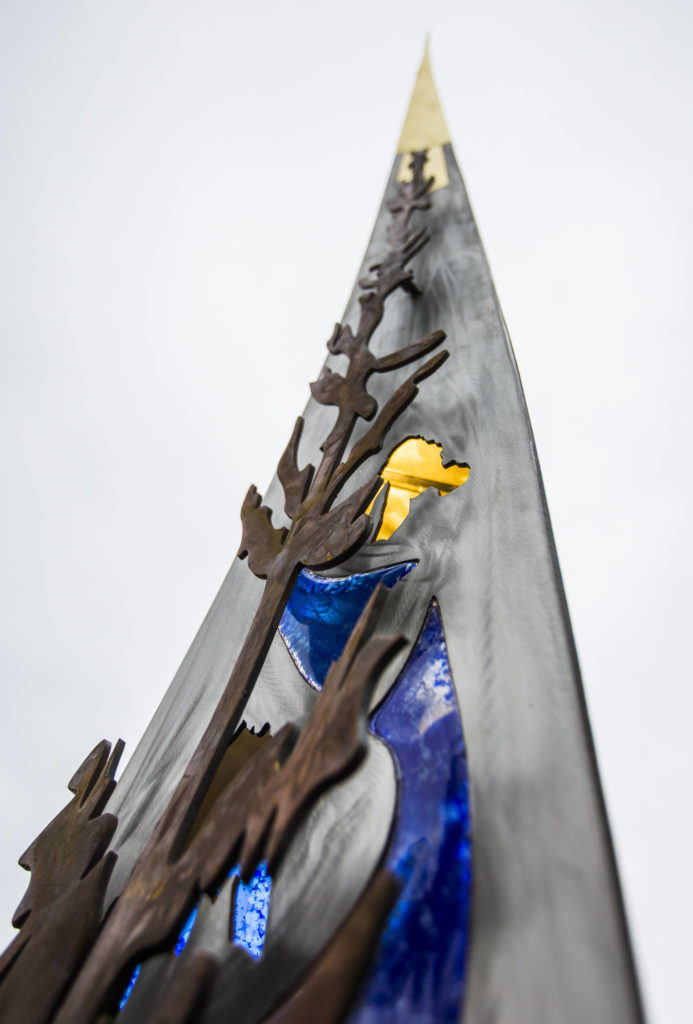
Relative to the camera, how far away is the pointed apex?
4.45 ft

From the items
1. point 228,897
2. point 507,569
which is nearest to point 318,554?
point 507,569

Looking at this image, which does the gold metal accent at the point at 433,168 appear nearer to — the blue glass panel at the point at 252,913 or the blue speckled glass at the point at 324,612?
the blue speckled glass at the point at 324,612

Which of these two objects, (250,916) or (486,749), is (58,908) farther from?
(486,749)

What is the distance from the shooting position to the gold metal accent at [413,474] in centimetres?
85

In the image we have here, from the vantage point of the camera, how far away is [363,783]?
475mm

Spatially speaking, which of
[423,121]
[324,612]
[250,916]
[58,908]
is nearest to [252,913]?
[250,916]

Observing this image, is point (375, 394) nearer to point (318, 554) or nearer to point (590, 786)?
point (318, 554)

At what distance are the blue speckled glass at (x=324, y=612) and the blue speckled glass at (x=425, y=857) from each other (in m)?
0.12

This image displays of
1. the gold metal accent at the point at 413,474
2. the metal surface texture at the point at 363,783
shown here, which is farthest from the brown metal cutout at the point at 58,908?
the gold metal accent at the point at 413,474

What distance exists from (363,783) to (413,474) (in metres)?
0.46

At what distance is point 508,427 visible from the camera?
0.71 m

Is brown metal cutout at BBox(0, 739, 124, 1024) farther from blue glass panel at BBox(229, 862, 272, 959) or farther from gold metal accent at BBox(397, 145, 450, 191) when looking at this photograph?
gold metal accent at BBox(397, 145, 450, 191)

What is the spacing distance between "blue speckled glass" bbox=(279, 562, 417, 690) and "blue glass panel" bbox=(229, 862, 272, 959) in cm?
18

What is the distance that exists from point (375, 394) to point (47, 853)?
2.03 feet
